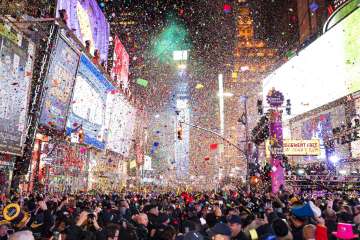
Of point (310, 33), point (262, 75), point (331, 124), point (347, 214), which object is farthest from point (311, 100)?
point (262, 75)

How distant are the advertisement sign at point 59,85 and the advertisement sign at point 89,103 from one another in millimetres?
3434

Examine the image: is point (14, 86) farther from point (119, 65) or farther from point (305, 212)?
point (119, 65)

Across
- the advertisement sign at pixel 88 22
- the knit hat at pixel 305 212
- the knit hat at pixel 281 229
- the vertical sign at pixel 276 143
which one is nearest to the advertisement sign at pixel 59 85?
the advertisement sign at pixel 88 22

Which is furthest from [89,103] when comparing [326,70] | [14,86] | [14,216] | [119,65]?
[14,216]

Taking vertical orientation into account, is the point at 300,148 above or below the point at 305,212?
above

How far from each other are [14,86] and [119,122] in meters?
33.7

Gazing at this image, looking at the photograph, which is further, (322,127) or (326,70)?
(322,127)

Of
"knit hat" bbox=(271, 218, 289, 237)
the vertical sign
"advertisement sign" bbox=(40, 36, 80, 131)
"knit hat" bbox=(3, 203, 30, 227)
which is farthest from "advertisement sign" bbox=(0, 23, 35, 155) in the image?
"knit hat" bbox=(271, 218, 289, 237)

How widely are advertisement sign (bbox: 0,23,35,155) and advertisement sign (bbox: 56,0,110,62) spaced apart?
21.2 feet

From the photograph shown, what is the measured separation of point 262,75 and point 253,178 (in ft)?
380

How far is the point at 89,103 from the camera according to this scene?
40.4 metres

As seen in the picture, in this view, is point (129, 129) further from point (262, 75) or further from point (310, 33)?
point (262, 75)

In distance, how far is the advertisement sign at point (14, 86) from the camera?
22.3 m

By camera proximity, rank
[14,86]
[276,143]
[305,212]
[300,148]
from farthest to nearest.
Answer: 1. [14,86]
2. [300,148]
3. [276,143]
4. [305,212]
